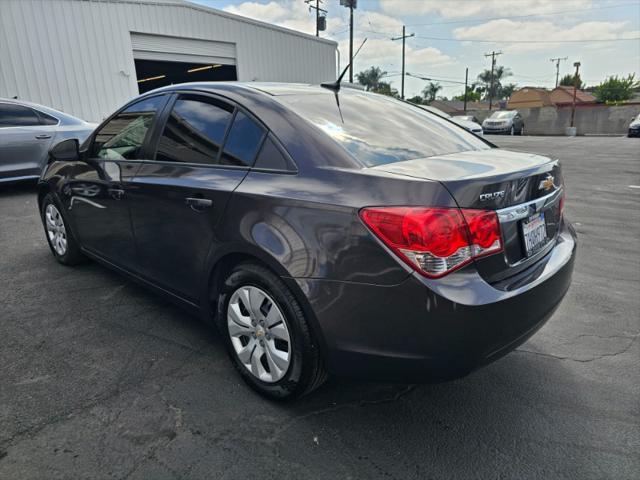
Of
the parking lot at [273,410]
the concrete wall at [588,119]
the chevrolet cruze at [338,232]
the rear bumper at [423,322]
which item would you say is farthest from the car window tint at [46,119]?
the concrete wall at [588,119]

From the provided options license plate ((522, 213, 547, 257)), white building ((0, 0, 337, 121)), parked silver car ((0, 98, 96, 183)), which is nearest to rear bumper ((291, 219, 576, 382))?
license plate ((522, 213, 547, 257))

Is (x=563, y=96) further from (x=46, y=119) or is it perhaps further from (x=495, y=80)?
(x=46, y=119)

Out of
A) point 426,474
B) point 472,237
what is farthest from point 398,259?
point 426,474

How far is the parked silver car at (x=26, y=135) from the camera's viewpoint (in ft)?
23.2

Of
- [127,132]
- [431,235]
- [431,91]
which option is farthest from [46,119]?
[431,91]

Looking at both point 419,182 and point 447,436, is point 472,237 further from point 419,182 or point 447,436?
point 447,436

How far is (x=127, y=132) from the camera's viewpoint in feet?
10.5

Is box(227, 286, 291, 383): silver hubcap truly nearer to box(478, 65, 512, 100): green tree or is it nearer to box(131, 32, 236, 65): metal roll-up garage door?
box(131, 32, 236, 65): metal roll-up garage door

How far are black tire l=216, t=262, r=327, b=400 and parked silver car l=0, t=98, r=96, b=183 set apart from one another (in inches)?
248

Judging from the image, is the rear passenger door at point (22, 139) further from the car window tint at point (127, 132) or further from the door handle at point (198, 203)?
the door handle at point (198, 203)

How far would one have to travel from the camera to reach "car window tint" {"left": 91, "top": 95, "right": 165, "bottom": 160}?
2.97m

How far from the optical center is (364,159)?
6.61ft

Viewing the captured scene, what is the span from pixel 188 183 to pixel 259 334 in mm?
927

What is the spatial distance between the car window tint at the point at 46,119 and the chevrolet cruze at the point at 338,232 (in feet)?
18.6
